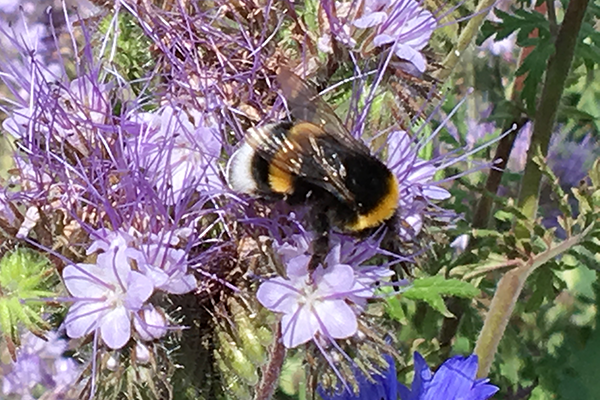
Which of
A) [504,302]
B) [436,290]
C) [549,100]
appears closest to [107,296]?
[436,290]

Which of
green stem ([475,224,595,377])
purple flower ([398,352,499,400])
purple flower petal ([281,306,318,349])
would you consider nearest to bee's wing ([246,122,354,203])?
purple flower petal ([281,306,318,349])

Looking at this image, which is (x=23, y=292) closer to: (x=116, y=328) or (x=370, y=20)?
(x=116, y=328)

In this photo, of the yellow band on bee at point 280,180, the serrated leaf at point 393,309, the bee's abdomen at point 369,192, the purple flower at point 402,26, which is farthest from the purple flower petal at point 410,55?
the serrated leaf at point 393,309

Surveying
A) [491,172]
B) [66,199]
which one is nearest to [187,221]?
[66,199]

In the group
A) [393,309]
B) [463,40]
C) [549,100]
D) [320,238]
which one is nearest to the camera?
[320,238]

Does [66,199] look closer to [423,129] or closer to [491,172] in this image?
[423,129]

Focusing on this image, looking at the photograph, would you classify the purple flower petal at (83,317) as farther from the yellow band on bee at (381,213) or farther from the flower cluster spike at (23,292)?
the yellow band on bee at (381,213)

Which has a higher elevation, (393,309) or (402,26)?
(402,26)
